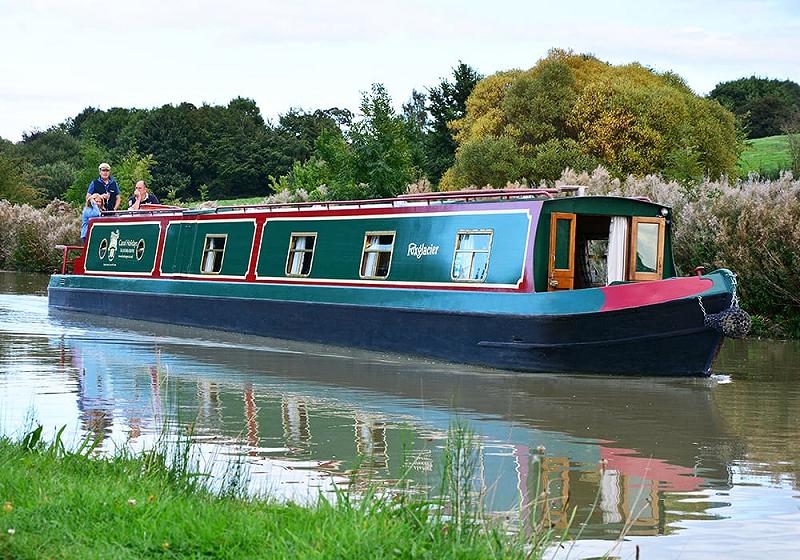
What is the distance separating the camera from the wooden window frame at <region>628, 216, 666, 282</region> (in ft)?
47.3

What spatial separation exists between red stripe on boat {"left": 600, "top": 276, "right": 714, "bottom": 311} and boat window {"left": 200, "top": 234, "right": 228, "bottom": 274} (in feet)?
26.6

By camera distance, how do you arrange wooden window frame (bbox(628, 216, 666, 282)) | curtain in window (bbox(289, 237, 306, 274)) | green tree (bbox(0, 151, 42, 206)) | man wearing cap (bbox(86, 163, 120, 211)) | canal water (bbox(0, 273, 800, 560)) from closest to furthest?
canal water (bbox(0, 273, 800, 560)) < wooden window frame (bbox(628, 216, 666, 282)) < curtain in window (bbox(289, 237, 306, 274)) < man wearing cap (bbox(86, 163, 120, 211)) < green tree (bbox(0, 151, 42, 206))

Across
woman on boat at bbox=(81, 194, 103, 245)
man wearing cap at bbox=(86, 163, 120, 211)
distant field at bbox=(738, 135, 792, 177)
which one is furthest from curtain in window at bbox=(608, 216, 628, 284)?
distant field at bbox=(738, 135, 792, 177)

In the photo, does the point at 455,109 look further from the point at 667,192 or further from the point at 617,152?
the point at 667,192

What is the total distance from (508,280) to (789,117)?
196ft

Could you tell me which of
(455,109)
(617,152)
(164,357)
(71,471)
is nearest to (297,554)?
(71,471)

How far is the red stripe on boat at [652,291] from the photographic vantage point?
13.0m

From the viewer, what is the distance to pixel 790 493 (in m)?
7.56

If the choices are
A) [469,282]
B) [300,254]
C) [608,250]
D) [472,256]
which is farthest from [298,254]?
[608,250]

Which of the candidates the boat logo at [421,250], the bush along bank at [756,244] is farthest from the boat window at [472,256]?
the bush along bank at [756,244]

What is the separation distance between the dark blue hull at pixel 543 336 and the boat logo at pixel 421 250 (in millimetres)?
766

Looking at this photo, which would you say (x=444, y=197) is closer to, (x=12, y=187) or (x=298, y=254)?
(x=298, y=254)

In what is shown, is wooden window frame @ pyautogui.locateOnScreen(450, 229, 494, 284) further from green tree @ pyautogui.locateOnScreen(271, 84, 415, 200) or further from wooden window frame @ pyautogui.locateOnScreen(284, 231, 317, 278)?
green tree @ pyautogui.locateOnScreen(271, 84, 415, 200)

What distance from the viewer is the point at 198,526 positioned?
528 cm
